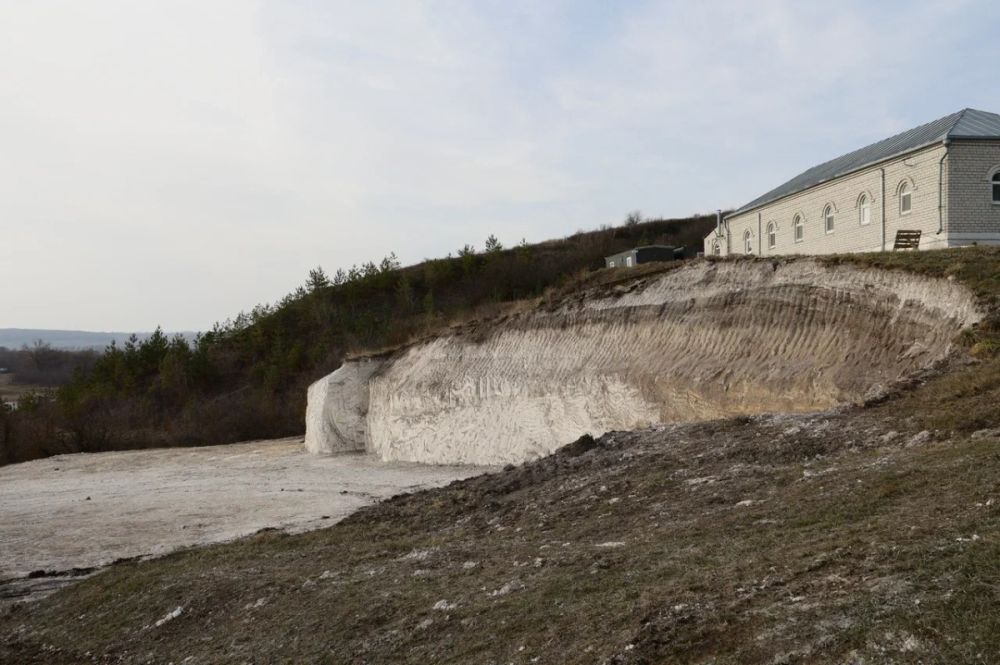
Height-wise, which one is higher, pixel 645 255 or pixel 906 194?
pixel 906 194

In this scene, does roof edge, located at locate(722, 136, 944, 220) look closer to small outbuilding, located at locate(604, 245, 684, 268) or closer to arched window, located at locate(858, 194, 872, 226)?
arched window, located at locate(858, 194, 872, 226)

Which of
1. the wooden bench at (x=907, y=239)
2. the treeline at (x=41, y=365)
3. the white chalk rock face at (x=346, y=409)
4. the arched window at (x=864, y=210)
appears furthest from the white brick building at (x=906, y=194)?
the treeline at (x=41, y=365)

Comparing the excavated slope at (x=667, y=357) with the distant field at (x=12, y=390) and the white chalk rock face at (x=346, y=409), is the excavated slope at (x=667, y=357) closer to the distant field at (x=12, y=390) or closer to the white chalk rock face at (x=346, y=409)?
the white chalk rock face at (x=346, y=409)

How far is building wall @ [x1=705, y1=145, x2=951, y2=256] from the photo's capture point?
27188 mm

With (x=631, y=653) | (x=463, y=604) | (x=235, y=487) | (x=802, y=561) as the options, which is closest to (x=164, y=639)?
(x=463, y=604)

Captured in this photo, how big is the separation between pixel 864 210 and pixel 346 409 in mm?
19507

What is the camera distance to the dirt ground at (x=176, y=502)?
14.5 metres

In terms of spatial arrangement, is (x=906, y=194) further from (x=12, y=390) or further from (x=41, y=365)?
(x=41, y=365)

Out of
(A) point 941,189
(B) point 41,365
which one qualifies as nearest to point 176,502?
(A) point 941,189

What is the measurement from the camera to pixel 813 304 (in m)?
17.1

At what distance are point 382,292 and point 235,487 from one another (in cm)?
5335

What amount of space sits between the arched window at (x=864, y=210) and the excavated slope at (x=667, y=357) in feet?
43.1

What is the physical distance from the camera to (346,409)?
30.9m

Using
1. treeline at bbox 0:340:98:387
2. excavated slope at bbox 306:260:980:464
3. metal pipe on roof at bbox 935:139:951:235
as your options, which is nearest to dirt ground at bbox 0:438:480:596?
excavated slope at bbox 306:260:980:464
